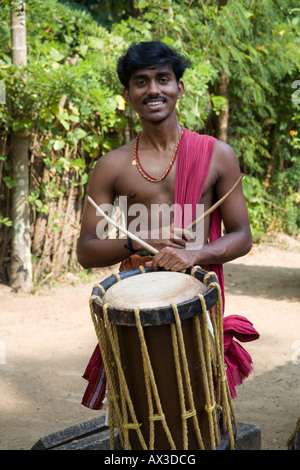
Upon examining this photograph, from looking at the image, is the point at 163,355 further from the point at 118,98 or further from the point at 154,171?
the point at 118,98

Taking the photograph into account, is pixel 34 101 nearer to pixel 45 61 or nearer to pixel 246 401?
pixel 45 61

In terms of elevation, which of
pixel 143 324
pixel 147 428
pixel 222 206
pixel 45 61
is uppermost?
pixel 45 61

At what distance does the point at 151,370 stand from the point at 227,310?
398 centimetres

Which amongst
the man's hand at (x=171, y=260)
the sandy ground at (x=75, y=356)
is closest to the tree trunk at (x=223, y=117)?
the sandy ground at (x=75, y=356)

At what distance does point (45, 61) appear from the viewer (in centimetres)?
628

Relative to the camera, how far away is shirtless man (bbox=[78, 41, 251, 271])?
263 centimetres

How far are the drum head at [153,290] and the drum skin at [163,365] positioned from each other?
31 millimetres

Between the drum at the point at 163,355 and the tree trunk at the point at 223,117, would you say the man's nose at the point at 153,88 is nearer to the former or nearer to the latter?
the drum at the point at 163,355

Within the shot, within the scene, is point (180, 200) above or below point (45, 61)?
below

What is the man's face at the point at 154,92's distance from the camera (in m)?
2.65

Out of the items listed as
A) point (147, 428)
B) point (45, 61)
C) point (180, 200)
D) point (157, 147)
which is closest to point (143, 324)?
point (147, 428)

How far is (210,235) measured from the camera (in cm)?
276
